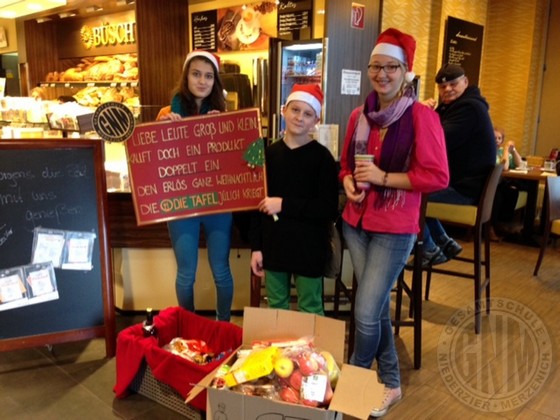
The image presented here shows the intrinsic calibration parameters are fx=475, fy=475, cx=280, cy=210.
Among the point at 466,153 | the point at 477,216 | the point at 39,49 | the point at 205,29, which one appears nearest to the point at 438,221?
the point at 477,216

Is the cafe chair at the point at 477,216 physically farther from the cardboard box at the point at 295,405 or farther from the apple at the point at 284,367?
the apple at the point at 284,367

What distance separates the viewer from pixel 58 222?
90.4 inches

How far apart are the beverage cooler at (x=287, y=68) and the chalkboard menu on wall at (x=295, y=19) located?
0.69 ft

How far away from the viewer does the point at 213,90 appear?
233 cm

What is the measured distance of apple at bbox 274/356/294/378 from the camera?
163 cm

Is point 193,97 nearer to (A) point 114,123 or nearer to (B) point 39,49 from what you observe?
(A) point 114,123

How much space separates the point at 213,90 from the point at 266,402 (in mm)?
1472

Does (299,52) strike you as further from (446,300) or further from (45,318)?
(45,318)

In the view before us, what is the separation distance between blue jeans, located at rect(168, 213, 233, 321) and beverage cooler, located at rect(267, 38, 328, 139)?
232 centimetres

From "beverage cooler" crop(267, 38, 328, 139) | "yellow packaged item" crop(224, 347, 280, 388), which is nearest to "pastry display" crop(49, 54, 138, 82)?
"beverage cooler" crop(267, 38, 328, 139)

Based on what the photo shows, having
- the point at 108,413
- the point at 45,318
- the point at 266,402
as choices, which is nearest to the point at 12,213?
the point at 45,318

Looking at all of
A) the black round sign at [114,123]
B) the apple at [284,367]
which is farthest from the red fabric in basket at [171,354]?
the black round sign at [114,123]

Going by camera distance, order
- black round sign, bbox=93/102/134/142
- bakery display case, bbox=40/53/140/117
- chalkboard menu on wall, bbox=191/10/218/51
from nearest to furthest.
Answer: black round sign, bbox=93/102/134/142 → bakery display case, bbox=40/53/140/117 → chalkboard menu on wall, bbox=191/10/218/51

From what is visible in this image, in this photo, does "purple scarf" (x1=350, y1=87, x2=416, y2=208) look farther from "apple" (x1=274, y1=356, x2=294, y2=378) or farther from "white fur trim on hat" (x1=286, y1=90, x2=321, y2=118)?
"apple" (x1=274, y1=356, x2=294, y2=378)
